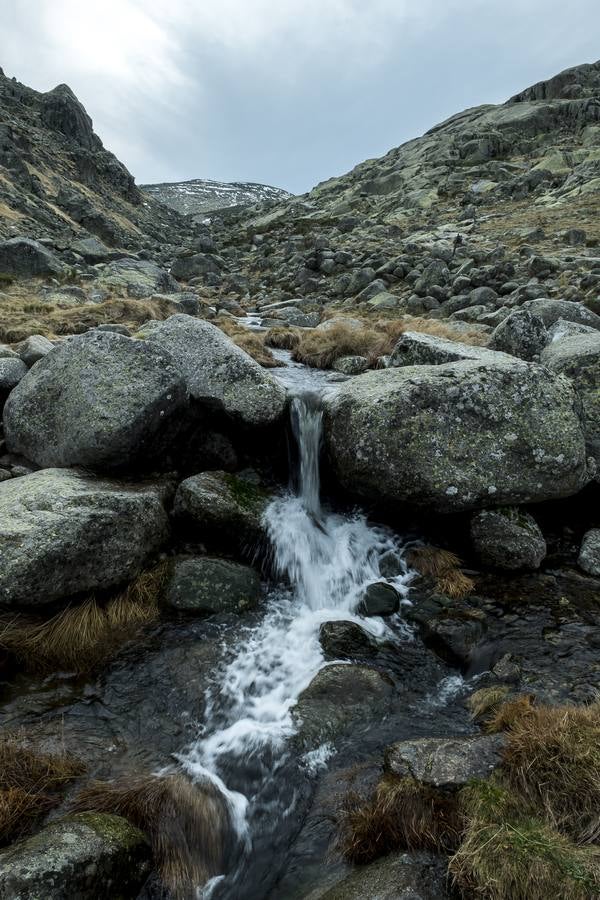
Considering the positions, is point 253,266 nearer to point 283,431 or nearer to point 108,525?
point 283,431

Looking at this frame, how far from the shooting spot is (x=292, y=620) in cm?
846

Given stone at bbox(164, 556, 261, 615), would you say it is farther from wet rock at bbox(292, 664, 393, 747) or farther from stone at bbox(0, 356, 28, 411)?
stone at bbox(0, 356, 28, 411)

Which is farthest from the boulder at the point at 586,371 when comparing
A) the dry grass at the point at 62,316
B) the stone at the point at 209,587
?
the dry grass at the point at 62,316

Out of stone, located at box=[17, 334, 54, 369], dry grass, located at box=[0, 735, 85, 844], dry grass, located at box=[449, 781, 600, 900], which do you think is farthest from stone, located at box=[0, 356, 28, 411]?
dry grass, located at box=[449, 781, 600, 900]

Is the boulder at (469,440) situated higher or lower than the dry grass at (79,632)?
higher

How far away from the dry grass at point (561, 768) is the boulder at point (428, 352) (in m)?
8.35

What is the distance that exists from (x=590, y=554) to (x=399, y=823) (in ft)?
21.8

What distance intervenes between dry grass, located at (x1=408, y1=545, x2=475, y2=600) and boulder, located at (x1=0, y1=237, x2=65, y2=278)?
32.6m

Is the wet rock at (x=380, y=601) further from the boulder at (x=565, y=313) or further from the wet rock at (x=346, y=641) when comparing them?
the boulder at (x=565, y=313)

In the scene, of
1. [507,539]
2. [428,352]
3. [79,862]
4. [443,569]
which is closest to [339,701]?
[443,569]

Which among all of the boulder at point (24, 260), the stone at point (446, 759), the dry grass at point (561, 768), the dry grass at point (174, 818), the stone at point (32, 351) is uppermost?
the boulder at point (24, 260)

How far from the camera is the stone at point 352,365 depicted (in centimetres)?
1708

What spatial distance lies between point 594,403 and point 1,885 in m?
12.0

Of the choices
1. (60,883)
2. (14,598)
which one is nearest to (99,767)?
(60,883)
